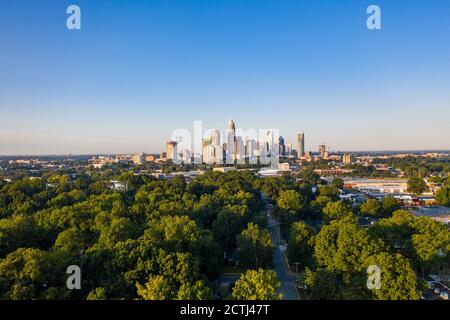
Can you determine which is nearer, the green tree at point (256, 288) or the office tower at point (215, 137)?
the green tree at point (256, 288)

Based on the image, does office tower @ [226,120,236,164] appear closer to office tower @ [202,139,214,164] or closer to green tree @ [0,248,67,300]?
office tower @ [202,139,214,164]

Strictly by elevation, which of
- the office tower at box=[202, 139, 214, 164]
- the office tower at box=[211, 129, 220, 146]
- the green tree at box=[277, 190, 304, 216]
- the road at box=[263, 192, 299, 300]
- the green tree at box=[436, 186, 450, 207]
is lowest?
the road at box=[263, 192, 299, 300]

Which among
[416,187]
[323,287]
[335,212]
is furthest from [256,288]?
[416,187]

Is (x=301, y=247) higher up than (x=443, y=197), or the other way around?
(x=301, y=247)

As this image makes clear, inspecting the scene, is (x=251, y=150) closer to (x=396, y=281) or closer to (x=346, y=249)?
(x=346, y=249)

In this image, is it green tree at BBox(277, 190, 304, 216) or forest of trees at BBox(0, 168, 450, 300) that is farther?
green tree at BBox(277, 190, 304, 216)

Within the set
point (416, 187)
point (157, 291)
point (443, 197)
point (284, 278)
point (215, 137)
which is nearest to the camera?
point (157, 291)

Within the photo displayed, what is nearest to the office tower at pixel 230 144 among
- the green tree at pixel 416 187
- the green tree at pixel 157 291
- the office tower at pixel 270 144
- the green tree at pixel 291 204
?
the office tower at pixel 270 144

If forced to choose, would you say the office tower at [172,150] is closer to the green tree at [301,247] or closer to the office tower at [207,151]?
the office tower at [207,151]

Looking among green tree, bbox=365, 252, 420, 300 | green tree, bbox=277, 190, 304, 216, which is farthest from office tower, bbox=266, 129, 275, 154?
green tree, bbox=365, 252, 420, 300

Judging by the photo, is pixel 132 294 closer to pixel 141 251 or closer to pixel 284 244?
pixel 141 251
